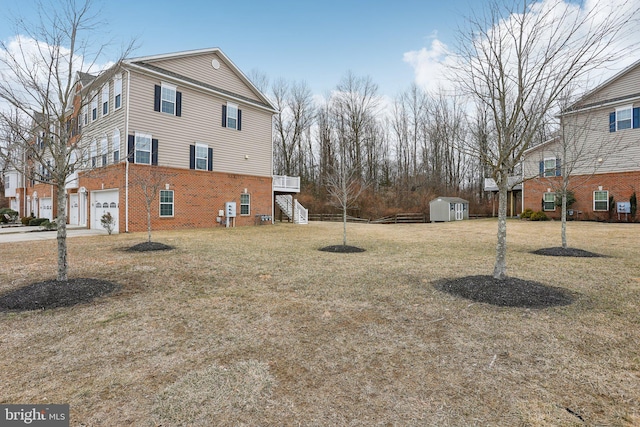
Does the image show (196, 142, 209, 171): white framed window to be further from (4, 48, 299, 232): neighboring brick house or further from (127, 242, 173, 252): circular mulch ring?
(127, 242, 173, 252): circular mulch ring

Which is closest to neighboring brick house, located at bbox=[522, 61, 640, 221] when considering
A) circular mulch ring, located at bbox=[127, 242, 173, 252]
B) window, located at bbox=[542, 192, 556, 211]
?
window, located at bbox=[542, 192, 556, 211]

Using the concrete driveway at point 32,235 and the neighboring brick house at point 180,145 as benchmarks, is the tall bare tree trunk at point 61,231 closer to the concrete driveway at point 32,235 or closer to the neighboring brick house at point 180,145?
the neighboring brick house at point 180,145

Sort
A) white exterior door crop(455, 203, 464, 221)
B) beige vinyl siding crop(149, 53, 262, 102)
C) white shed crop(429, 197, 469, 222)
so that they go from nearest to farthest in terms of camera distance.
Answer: beige vinyl siding crop(149, 53, 262, 102) < white shed crop(429, 197, 469, 222) < white exterior door crop(455, 203, 464, 221)

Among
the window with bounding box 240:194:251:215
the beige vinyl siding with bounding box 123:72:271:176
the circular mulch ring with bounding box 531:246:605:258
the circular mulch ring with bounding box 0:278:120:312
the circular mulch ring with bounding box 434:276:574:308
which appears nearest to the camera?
the circular mulch ring with bounding box 0:278:120:312

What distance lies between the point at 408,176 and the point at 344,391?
36004mm

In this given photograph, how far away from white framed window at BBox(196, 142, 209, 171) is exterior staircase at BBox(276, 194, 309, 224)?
24.7 feet

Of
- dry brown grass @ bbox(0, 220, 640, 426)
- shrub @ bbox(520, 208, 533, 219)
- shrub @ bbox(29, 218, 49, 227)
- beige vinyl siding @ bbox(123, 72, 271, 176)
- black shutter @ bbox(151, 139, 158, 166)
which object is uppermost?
beige vinyl siding @ bbox(123, 72, 271, 176)

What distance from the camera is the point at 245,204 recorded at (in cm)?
2030

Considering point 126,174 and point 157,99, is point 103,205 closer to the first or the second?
point 126,174

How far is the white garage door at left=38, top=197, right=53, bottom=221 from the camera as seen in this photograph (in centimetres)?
2278

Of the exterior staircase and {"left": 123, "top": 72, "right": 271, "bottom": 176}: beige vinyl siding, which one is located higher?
{"left": 123, "top": 72, "right": 271, "bottom": 176}: beige vinyl siding

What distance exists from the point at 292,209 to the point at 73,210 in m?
14.1

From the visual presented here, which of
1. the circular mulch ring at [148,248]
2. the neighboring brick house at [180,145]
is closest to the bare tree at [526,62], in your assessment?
the circular mulch ring at [148,248]

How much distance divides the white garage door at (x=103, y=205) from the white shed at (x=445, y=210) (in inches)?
917
